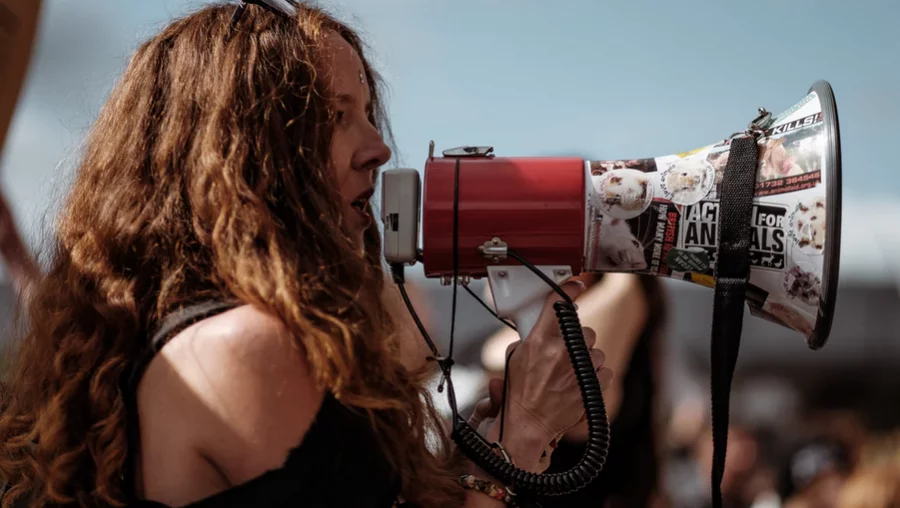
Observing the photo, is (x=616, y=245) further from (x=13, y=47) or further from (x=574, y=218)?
(x=13, y=47)

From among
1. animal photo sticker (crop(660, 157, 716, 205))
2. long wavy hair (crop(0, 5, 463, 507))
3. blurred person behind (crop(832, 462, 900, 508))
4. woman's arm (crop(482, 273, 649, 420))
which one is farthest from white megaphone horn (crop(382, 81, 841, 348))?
blurred person behind (crop(832, 462, 900, 508))

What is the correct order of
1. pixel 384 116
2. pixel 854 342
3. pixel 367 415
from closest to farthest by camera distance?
pixel 367 415
pixel 384 116
pixel 854 342

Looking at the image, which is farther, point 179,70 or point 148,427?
point 179,70

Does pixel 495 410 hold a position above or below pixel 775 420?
above

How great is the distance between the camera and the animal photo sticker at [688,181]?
1.87 m

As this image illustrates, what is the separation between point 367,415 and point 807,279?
2.94ft

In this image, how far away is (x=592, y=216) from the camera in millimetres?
1897

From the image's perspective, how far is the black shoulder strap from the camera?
1814mm

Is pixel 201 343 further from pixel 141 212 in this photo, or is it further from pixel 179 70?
pixel 179 70

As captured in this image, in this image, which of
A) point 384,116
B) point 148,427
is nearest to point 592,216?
point 384,116

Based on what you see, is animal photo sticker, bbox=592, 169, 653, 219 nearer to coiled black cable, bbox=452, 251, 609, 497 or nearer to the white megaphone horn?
the white megaphone horn

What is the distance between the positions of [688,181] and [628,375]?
1.26 m

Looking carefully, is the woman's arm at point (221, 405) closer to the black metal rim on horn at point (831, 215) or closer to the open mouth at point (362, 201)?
the open mouth at point (362, 201)

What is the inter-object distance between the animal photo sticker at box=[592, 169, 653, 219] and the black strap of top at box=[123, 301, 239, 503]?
0.83 metres
